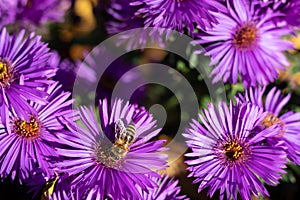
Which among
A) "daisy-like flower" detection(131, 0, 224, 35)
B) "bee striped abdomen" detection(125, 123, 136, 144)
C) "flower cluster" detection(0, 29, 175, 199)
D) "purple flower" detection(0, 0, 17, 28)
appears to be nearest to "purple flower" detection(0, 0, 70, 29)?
"purple flower" detection(0, 0, 17, 28)

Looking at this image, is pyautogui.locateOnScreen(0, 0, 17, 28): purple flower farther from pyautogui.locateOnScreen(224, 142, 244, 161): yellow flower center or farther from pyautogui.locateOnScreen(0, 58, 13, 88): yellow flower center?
pyautogui.locateOnScreen(224, 142, 244, 161): yellow flower center

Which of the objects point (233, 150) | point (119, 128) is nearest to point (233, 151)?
point (233, 150)

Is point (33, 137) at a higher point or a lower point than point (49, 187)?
higher

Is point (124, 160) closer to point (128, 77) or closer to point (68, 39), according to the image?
point (128, 77)

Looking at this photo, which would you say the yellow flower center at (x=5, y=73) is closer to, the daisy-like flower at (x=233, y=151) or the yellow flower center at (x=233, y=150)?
the daisy-like flower at (x=233, y=151)

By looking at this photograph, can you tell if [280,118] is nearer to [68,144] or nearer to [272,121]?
[272,121]

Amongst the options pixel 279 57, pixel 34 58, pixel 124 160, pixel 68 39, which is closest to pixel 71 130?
pixel 124 160
